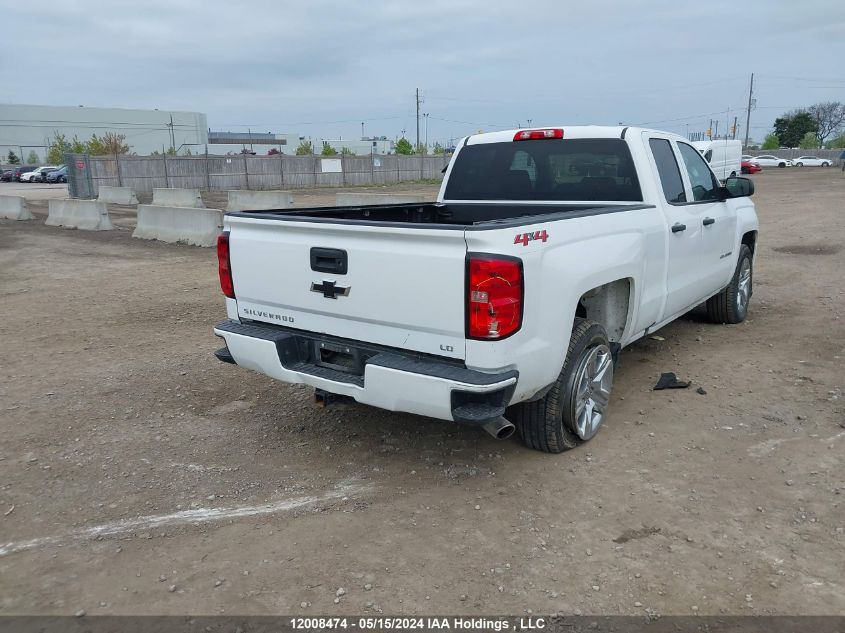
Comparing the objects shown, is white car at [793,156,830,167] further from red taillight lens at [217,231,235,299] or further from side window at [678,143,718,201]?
red taillight lens at [217,231,235,299]

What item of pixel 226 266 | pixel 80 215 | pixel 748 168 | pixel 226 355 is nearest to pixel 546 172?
pixel 226 266

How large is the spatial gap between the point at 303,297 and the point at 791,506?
294cm

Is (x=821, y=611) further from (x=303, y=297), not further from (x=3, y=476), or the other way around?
(x=3, y=476)

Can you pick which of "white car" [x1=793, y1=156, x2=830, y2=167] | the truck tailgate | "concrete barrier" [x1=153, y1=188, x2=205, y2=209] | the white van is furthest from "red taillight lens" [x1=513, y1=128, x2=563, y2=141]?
"white car" [x1=793, y1=156, x2=830, y2=167]

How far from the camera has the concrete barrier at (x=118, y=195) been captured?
2594 cm

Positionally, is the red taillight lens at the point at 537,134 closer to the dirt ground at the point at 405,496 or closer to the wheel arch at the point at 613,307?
the wheel arch at the point at 613,307

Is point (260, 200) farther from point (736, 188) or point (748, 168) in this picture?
point (748, 168)

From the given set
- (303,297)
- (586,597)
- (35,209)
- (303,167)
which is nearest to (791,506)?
(586,597)

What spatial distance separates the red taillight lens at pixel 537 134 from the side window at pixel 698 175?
1266mm

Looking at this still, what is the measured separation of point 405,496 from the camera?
152 inches

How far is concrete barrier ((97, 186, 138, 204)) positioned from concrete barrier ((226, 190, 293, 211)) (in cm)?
881

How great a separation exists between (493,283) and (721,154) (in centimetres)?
2562

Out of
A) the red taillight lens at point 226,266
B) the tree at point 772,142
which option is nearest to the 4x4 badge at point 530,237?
the red taillight lens at point 226,266

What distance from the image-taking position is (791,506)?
3645 mm
